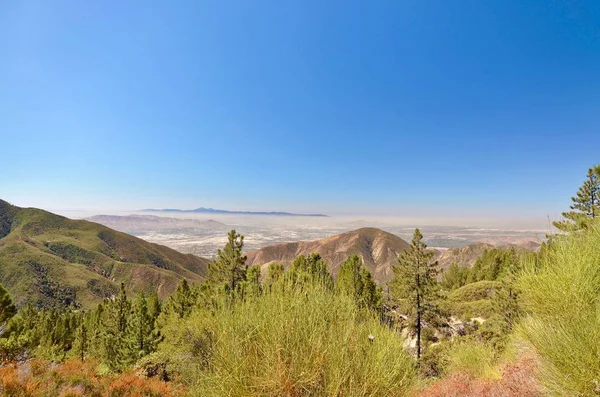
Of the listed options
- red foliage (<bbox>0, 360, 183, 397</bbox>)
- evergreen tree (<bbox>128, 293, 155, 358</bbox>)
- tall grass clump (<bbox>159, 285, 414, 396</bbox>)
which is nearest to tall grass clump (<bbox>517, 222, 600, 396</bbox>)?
tall grass clump (<bbox>159, 285, 414, 396</bbox>)

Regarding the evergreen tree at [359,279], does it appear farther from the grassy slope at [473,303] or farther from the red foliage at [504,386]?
the red foliage at [504,386]

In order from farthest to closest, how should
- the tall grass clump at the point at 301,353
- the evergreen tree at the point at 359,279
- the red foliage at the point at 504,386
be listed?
the evergreen tree at the point at 359,279
the red foliage at the point at 504,386
the tall grass clump at the point at 301,353

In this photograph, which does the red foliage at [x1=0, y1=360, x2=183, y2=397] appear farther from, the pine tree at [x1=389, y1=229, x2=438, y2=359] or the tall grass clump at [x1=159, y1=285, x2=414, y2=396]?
the pine tree at [x1=389, y1=229, x2=438, y2=359]

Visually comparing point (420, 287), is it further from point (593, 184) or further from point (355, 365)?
point (355, 365)

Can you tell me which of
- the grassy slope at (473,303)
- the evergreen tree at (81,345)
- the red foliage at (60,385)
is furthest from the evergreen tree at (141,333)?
the grassy slope at (473,303)

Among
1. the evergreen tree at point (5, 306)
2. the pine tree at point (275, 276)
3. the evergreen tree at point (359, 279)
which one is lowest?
the evergreen tree at point (5, 306)

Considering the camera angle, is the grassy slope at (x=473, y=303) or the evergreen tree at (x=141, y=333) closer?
the evergreen tree at (x=141, y=333)

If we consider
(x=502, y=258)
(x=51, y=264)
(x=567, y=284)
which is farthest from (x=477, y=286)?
(x=51, y=264)

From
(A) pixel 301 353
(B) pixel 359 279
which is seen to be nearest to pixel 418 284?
(B) pixel 359 279
